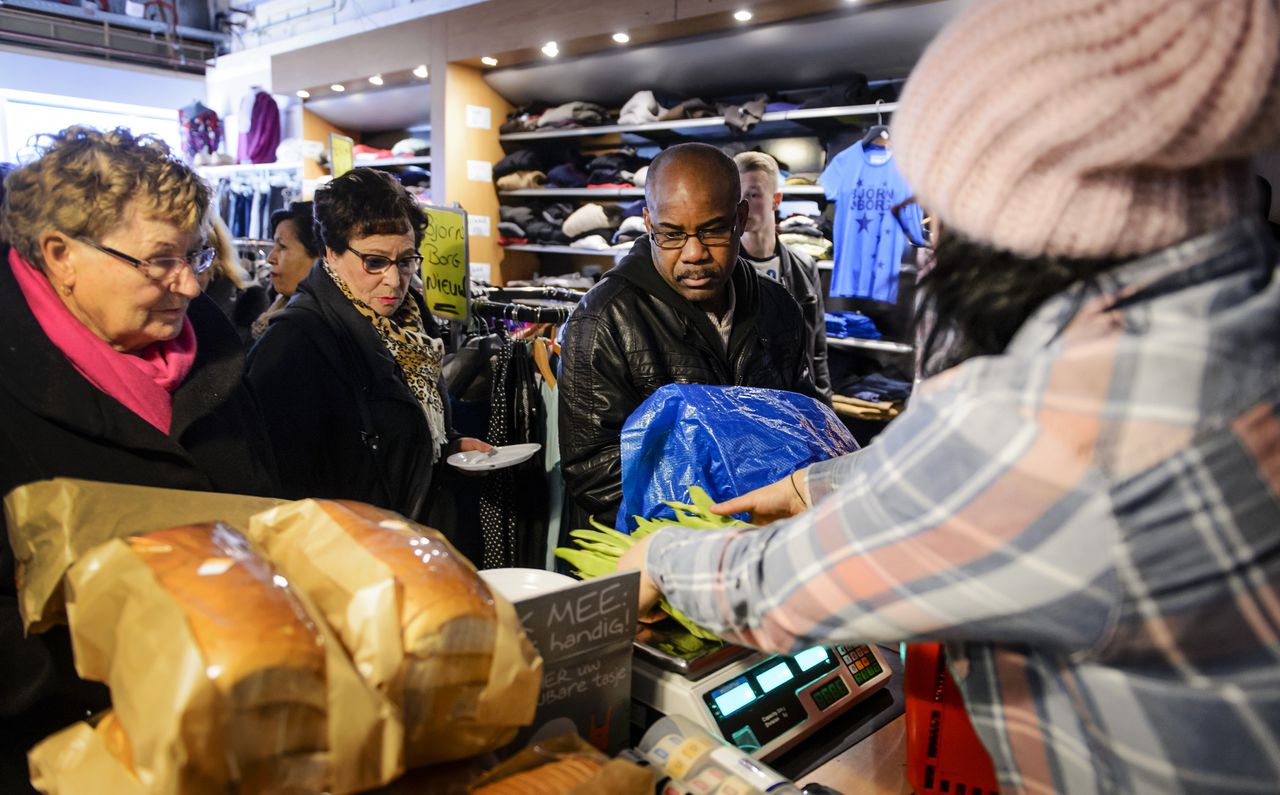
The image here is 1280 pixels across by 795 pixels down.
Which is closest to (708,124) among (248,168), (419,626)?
(419,626)

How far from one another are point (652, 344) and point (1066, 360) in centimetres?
150

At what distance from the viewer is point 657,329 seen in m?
2.11

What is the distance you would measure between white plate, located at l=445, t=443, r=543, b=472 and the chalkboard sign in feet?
4.47

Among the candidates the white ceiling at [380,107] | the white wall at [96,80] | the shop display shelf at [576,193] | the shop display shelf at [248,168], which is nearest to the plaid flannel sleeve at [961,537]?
the shop display shelf at [576,193]

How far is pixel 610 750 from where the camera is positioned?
42.1 inches

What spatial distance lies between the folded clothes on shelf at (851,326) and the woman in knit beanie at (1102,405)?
12.6ft

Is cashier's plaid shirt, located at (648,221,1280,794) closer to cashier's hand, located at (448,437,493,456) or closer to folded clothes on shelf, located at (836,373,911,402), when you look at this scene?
cashier's hand, located at (448,437,493,456)

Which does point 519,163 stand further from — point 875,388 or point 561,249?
point 875,388

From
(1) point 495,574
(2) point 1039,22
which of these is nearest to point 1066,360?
(2) point 1039,22

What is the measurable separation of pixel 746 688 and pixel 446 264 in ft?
8.23

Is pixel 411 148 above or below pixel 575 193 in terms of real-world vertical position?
above

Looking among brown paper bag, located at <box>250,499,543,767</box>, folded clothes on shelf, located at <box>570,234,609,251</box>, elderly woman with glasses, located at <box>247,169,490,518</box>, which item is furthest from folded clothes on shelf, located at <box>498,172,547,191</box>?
brown paper bag, located at <box>250,499,543,767</box>

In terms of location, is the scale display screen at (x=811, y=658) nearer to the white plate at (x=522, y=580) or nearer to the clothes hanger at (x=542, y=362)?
the white plate at (x=522, y=580)

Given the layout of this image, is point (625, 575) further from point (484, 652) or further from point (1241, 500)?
point (1241, 500)
